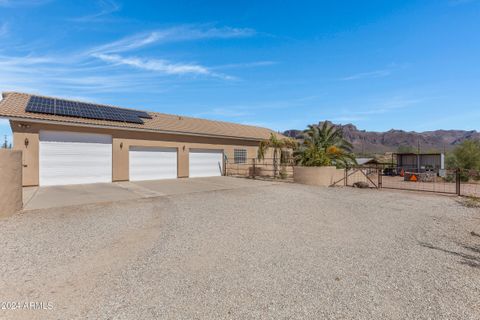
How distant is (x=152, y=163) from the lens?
19453 millimetres

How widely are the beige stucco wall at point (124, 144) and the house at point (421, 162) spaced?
18706 millimetres

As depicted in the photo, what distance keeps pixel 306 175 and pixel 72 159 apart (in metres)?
14.1

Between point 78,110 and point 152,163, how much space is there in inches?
219

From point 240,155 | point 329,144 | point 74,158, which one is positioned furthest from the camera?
point 240,155

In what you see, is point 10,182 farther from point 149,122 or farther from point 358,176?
point 358,176

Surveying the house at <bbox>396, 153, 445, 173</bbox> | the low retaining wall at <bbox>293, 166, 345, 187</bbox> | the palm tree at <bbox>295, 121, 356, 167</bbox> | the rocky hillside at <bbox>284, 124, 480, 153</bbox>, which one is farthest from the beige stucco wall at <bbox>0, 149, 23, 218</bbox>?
the rocky hillside at <bbox>284, 124, 480, 153</bbox>

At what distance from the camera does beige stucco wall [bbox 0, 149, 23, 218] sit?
790cm

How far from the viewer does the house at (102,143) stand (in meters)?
14.6

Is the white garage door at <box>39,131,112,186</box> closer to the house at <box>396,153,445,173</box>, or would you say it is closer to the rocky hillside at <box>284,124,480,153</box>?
the house at <box>396,153,445,173</box>

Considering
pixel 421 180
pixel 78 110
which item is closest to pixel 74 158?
pixel 78 110

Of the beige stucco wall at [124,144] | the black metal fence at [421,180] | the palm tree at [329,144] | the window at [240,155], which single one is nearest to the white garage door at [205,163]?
A: the beige stucco wall at [124,144]

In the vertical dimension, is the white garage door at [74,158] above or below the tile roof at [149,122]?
below

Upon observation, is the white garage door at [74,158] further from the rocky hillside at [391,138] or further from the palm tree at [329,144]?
the rocky hillside at [391,138]

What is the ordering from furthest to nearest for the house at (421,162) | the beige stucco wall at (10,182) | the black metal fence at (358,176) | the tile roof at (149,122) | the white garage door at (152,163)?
the house at (421,162) → the black metal fence at (358,176) → the white garage door at (152,163) → the tile roof at (149,122) → the beige stucco wall at (10,182)
